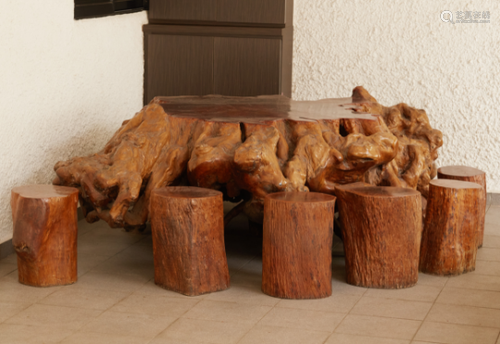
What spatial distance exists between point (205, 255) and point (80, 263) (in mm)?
814

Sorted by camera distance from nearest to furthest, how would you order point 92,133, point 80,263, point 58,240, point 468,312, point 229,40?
point 468,312, point 58,240, point 80,263, point 92,133, point 229,40

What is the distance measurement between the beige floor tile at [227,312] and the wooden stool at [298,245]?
6.5 inches

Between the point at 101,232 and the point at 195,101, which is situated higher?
the point at 195,101

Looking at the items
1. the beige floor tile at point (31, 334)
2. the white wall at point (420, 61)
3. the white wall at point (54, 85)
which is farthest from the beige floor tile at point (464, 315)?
the white wall at point (420, 61)

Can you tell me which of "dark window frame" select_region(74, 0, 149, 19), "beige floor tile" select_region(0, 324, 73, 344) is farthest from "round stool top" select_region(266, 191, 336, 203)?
"dark window frame" select_region(74, 0, 149, 19)

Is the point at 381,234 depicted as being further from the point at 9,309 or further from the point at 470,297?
the point at 9,309

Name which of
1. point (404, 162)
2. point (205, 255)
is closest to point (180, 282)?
point (205, 255)

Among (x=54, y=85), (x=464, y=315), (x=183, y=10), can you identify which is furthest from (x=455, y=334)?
(x=183, y=10)

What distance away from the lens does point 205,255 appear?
2.71 meters

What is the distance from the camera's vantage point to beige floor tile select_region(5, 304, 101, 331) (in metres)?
2.40

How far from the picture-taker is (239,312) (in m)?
2.54

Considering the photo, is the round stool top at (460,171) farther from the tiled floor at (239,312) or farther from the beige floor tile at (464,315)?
the beige floor tile at (464,315)

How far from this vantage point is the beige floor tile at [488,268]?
3.11 meters

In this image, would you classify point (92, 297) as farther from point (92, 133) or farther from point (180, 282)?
point (92, 133)
